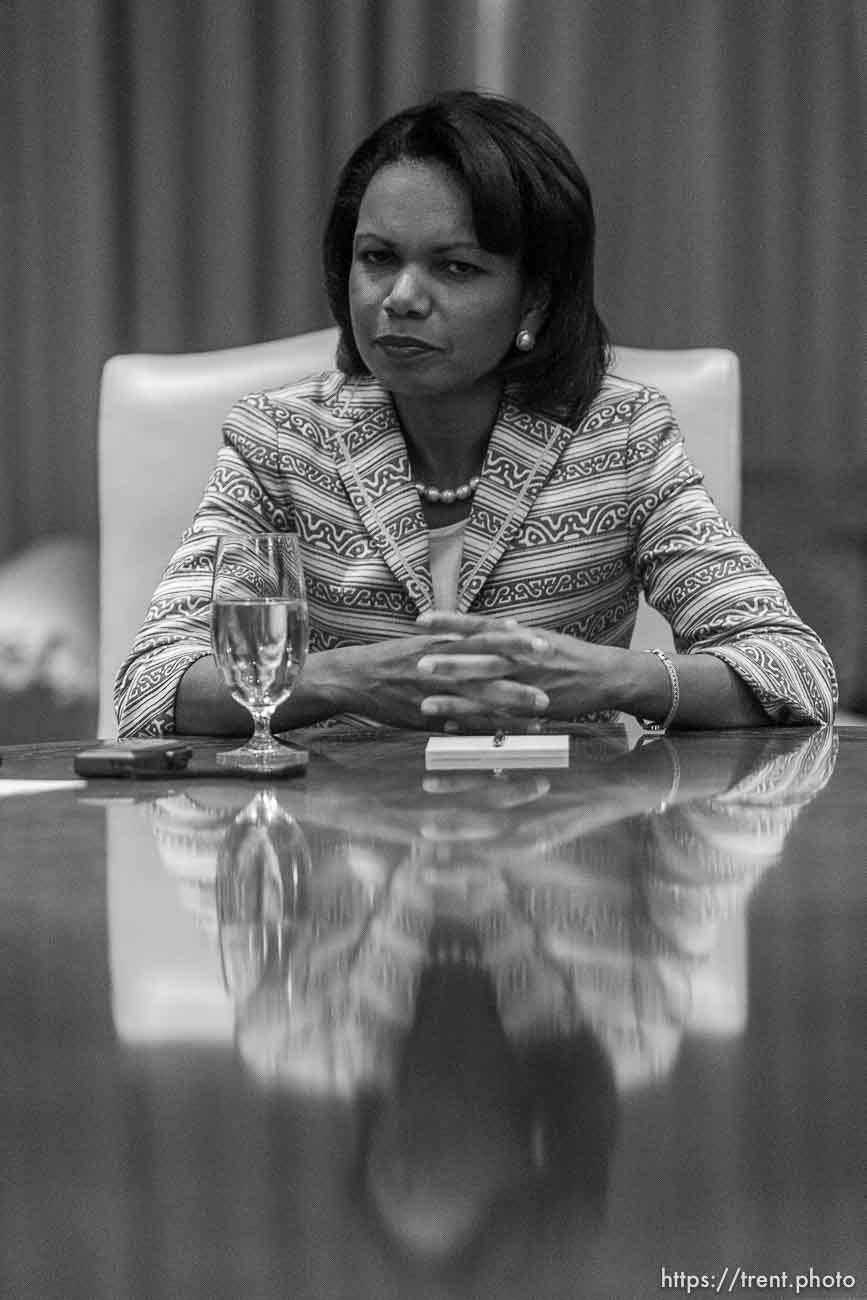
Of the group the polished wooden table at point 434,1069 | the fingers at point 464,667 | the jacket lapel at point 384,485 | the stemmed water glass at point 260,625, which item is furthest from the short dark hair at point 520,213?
the polished wooden table at point 434,1069

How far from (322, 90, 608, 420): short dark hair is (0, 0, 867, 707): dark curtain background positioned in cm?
106

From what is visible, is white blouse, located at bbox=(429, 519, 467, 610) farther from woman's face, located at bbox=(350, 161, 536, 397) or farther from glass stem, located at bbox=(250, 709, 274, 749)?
glass stem, located at bbox=(250, 709, 274, 749)

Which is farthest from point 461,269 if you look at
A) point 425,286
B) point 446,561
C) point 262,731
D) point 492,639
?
point 262,731

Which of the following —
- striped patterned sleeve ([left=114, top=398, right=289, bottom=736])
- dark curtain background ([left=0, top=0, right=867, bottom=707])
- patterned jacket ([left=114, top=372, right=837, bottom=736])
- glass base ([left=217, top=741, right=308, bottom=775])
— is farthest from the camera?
dark curtain background ([left=0, top=0, right=867, bottom=707])

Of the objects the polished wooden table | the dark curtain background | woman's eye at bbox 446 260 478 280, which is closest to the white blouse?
woman's eye at bbox 446 260 478 280

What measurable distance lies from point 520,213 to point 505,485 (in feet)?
1.10

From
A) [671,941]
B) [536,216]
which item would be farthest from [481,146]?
[671,941]

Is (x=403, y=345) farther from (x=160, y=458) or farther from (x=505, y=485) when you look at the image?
(x=160, y=458)

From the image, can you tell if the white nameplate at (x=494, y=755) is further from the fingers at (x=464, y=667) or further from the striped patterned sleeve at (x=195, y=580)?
the striped patterned sleeve at (x=195, y=580)

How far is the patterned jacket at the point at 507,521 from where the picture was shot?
1.81 metres

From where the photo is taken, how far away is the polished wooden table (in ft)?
1.09

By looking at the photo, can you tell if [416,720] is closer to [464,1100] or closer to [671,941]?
[671,941]

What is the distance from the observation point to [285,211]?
10.1 feet

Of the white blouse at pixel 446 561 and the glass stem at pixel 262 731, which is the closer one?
the glass stem at pixel 262 731
